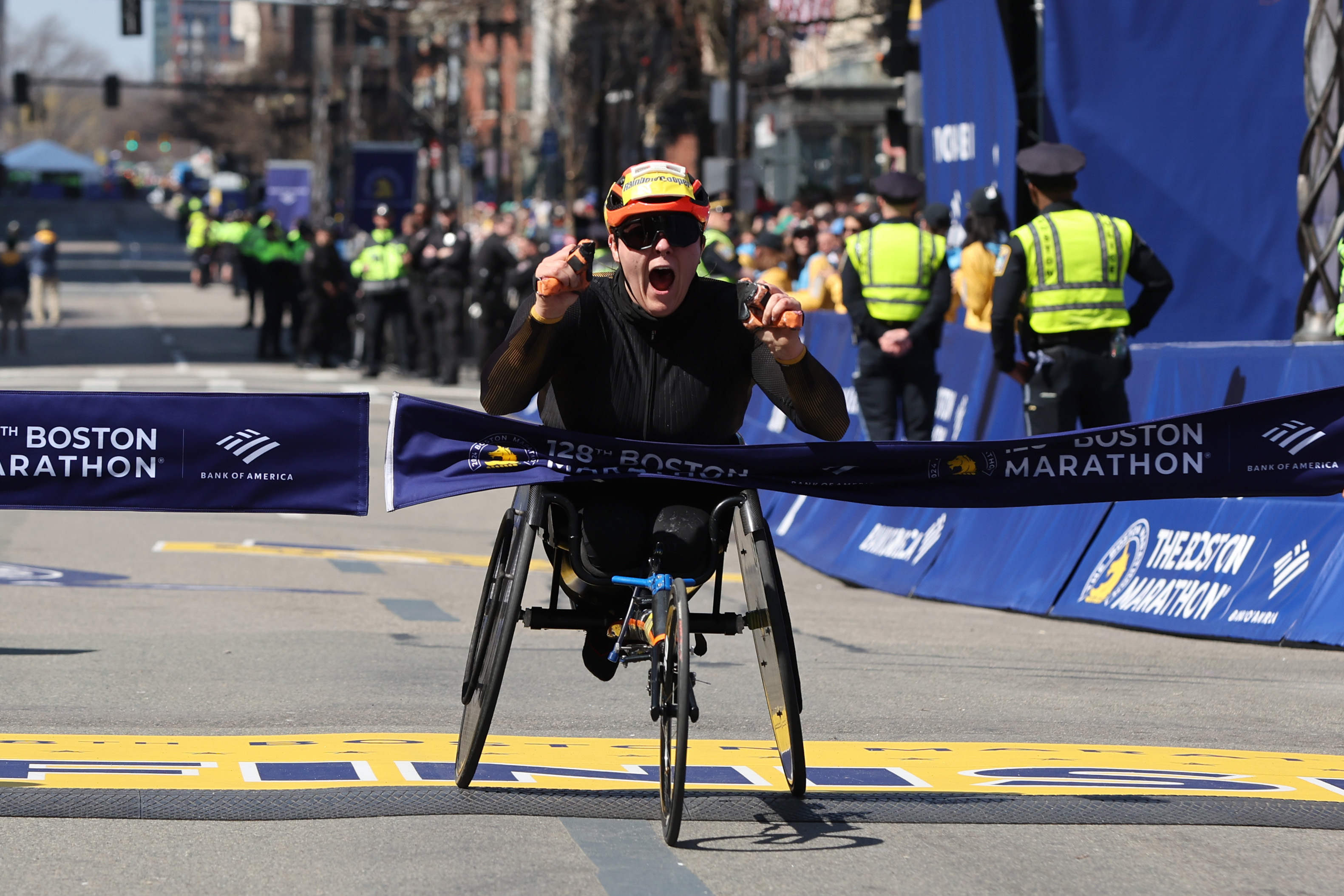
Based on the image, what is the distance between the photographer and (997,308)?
33.6 ft

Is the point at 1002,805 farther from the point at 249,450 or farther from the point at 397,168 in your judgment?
the point at 397,168

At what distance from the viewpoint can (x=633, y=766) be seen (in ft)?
20.8

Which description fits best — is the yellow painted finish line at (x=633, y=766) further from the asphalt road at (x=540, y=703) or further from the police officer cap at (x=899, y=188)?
the police officer cap at (x=899, y=188)

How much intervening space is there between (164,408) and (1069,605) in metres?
5.13

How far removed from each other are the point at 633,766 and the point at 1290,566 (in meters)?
3.93

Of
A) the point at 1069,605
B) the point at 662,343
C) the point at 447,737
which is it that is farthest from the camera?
the point at 1069,605

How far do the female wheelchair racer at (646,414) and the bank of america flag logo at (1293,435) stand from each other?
4.76ft

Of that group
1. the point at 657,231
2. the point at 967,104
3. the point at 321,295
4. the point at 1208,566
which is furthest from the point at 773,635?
the point at 321,295

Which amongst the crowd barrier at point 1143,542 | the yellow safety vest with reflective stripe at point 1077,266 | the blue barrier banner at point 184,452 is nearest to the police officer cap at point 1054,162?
the yellow safety vest with reflective stripe at point 1077,266

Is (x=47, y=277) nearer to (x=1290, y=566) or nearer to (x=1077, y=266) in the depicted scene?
(x=1077, y=266)

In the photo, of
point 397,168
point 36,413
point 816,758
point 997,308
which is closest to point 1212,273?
point 997,308

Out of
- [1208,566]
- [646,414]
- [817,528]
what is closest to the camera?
[646,414]

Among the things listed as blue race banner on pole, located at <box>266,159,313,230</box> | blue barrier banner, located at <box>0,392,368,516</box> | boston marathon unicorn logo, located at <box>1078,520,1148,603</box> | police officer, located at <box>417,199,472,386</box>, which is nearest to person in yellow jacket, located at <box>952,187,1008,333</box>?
boston marathon unicorn logo, located at <box>1078,520,1148,603</box>

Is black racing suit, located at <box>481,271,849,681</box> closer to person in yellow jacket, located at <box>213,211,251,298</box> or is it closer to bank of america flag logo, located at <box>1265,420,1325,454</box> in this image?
bank of america flag logo, located at <box>1265,420,1325,454</box>
